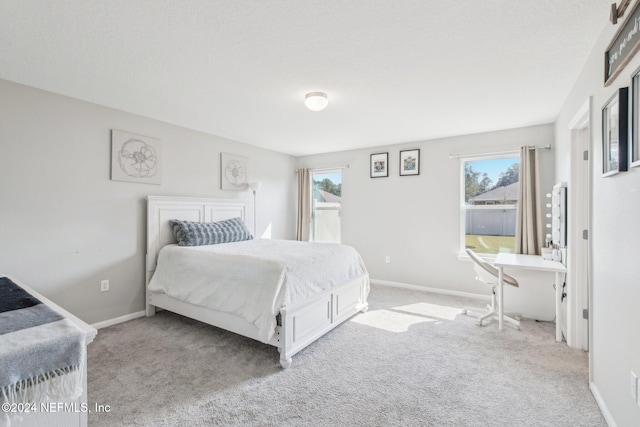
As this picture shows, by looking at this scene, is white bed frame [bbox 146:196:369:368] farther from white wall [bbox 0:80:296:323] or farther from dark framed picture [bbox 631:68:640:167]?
dark framed picture [bbox 631:68:640:167]

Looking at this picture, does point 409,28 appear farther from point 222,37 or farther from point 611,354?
point 611,354

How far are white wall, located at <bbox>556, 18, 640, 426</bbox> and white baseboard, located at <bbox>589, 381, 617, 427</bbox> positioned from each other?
0.04 feet

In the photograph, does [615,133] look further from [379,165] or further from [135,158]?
[135,158]

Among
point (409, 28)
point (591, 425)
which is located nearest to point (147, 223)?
point (409, 28)

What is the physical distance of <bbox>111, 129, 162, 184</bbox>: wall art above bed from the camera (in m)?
3.22

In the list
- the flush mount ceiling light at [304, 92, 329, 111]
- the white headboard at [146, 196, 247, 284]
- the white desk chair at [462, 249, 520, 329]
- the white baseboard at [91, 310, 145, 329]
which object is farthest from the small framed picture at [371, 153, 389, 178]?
the white baseboard at [91, 310, 145, 329]

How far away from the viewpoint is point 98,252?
3098mm

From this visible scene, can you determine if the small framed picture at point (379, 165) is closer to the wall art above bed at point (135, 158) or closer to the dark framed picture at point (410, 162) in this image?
the dark framed picture at point (410, 162)

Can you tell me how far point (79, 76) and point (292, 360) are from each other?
2964 millimetres

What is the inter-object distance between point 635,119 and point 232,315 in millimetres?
2898

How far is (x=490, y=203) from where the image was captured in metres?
4.13

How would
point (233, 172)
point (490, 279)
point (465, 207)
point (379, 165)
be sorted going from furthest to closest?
point (379, 165), point (233, 172), point (465, 207), point (490, 279)

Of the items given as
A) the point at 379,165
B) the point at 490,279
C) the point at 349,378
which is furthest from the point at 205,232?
the point at 490,279

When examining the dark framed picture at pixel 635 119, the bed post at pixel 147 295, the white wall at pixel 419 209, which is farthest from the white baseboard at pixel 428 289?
the bed post at pixel 147 295
